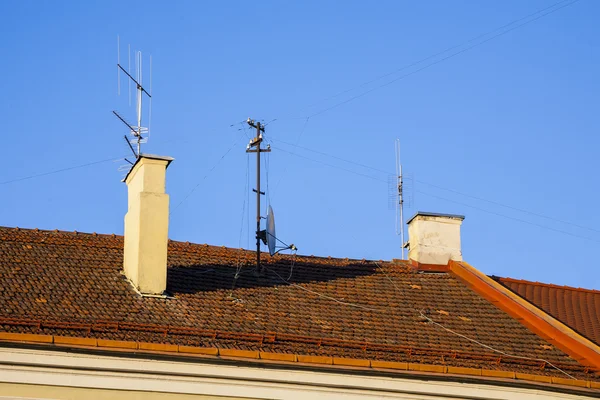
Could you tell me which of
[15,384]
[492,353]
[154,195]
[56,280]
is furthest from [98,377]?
[492,353]

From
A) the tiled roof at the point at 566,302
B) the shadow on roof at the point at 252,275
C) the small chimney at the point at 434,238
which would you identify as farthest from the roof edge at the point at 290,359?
the small chimney at the point at 434,238

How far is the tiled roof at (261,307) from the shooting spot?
2056 cm

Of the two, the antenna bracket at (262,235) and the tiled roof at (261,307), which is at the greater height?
the antenna bracket at (262,235)

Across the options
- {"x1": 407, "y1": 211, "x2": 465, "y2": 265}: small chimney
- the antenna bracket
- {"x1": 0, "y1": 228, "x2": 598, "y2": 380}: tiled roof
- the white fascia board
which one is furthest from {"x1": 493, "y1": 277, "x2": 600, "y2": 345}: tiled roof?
the antenna bracket

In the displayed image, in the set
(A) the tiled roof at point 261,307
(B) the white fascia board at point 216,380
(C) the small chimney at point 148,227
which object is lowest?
(B) the white fascia board at point 216,380

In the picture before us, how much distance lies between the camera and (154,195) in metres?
23.2

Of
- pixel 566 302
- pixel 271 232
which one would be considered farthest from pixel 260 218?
pixel 566 302

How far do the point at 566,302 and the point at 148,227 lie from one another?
32.3 ft

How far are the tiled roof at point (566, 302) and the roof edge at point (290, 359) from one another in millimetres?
3643

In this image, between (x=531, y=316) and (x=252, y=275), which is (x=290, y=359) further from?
(x=531, y=316)

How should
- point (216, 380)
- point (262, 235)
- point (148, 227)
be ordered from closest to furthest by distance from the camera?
point (216, 380) → point (148, 227) → point (262, 235)

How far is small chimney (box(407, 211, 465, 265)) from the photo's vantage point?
87.9 ft

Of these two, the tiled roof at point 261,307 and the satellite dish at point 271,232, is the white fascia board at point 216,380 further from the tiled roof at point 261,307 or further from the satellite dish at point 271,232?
the satellite dish at point 271,232

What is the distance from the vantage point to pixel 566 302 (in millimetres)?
27000
